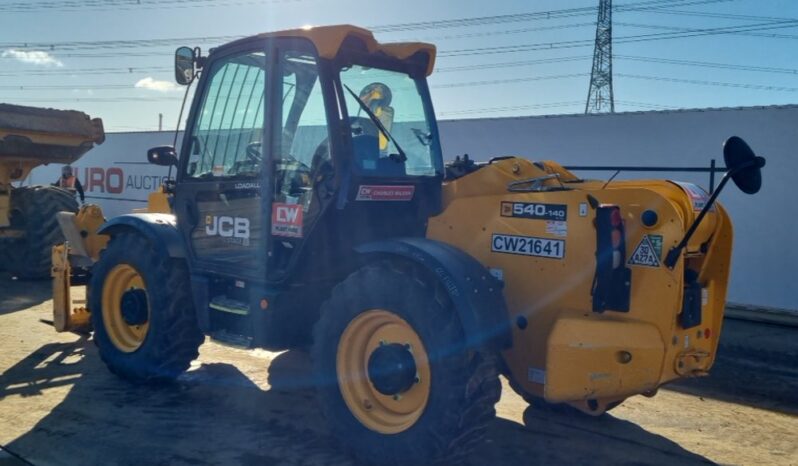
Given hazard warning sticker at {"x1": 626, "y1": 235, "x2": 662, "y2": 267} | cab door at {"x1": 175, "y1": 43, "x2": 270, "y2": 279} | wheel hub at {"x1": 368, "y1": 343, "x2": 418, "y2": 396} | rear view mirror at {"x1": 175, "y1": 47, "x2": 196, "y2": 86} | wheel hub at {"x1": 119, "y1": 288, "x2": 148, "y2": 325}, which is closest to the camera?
hazard warning sticker at {"x1": 626, "y1": 235, "x2": 662, "y2": 267}

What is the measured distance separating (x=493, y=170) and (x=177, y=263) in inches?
101

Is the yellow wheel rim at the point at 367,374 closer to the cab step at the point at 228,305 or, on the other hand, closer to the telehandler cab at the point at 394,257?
the telehandler cab at the point at 394,257

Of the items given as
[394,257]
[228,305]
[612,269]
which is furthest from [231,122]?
[612,269]

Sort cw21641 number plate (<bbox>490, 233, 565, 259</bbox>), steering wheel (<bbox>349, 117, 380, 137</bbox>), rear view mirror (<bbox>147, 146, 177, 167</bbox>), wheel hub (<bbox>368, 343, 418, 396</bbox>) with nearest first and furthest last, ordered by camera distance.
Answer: wheel hub (<bbox>368, 343, 418, 396</bbox>) → cw21641 number plate (<bbox>490, 233, 565, 259</bbox>) → steering wheel (<bbox>349, 117, 380, 137</bbox>) → rear view mirror (<bbox>147, 146, 177, 167</bbox>)

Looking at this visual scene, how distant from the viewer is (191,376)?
6.06 m

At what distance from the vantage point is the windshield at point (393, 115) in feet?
15.7

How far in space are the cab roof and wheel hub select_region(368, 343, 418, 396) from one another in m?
1.83

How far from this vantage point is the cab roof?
455 cm

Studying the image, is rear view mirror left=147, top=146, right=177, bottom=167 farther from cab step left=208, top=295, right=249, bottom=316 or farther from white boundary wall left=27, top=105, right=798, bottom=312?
white boundary wall left=27, top=105, right=798, bottom=312

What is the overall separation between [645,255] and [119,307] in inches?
166

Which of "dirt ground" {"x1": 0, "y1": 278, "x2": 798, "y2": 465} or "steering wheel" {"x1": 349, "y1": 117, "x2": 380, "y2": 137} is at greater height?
"steering wheel" {"x1": 349, "y1": 117, "x2": 380, "y2": 137}

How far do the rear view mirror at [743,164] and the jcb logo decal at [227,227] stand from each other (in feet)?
9.92

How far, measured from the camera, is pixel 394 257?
4.25 metres

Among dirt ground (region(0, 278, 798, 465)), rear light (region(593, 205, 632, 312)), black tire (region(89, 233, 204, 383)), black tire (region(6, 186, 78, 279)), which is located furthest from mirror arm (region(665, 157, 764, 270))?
black tire (region(6, 186, 78, 279))
